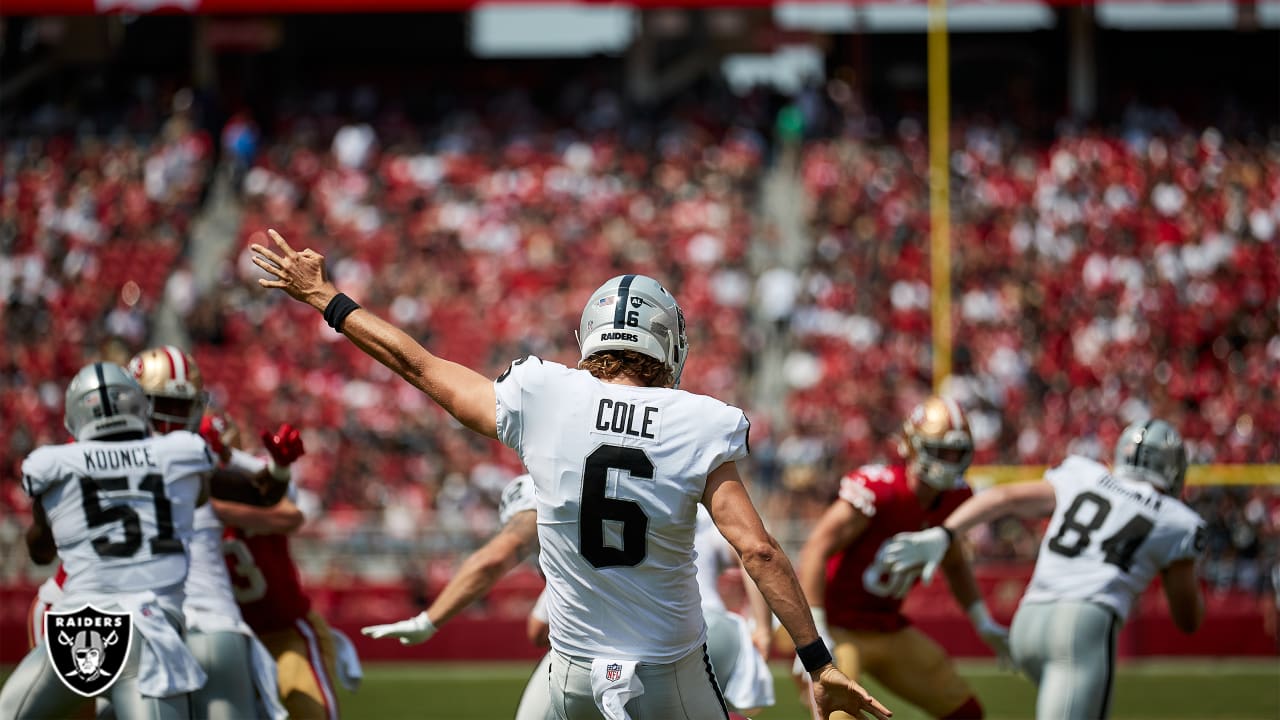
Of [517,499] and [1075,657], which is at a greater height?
[517,499]

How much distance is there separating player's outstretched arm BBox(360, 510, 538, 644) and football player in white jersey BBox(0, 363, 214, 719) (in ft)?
2.45

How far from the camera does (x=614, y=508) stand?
14.6ft

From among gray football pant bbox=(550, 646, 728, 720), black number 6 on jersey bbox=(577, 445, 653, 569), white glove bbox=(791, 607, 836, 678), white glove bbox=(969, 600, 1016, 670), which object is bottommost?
white glove bbox=(969, 600, 1016, 670)

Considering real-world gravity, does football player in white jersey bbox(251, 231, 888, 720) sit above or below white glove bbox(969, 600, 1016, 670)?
above

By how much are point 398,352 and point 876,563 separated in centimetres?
344

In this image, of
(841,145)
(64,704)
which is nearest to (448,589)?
(64,704)

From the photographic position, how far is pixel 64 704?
5723 millimetres

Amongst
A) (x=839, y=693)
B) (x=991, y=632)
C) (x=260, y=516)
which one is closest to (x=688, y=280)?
(x=991, y=632)

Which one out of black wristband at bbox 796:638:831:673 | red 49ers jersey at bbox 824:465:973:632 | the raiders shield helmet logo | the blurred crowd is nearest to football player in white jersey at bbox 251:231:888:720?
black wristband at bbox 796:638:831:673

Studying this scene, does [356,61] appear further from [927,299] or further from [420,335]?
[927,299]

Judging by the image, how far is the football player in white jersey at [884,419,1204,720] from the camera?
6754mm

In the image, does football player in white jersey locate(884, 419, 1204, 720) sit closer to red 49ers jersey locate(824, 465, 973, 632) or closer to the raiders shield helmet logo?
red 49ers jersey locate(824, 465, 973, 632)

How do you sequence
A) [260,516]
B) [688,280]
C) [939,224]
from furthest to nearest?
[688,280] → [939,224] → [260,516]

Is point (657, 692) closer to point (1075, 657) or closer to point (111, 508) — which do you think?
point (111, 508)
